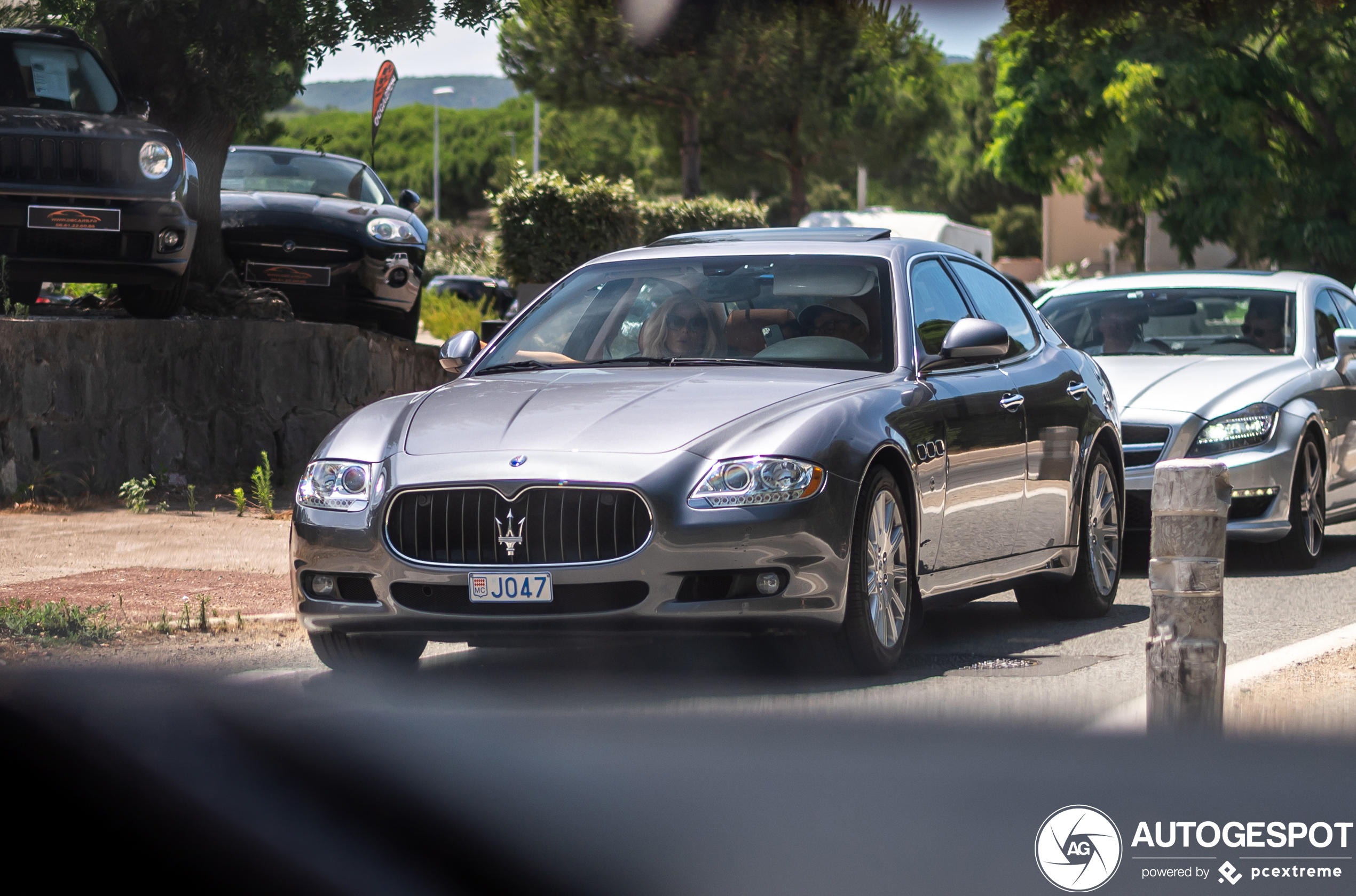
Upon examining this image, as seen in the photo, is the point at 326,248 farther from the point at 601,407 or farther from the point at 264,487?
the point at 601,407

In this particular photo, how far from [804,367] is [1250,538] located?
3.87 meters

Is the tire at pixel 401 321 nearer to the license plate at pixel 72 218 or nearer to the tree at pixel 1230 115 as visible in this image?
the license plate at pixel 72 218

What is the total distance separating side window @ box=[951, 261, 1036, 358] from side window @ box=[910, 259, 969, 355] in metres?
0.18

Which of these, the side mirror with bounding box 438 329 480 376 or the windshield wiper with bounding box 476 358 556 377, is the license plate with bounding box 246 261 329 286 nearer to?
the side mirror with bounding box 438 329 480 376

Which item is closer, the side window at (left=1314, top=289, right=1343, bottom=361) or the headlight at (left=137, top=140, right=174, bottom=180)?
the side window at (left=1314, top=289, right=1343, bottom=361)

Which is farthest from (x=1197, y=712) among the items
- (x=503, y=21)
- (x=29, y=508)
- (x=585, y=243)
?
(x=585, y=243)

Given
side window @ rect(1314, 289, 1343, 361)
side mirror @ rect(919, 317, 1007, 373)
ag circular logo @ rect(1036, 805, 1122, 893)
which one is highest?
side mirror @ rect(919, 317, 1007, 373)

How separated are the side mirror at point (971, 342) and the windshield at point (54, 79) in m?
7.55

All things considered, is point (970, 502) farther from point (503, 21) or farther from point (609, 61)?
point (609, 61)

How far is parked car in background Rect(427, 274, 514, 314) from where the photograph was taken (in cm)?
3512

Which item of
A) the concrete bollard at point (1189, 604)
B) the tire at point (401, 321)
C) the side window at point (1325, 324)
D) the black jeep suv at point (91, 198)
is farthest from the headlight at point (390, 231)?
the concrete bollard at point (1189, 604)

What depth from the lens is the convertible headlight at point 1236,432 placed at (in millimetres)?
9875

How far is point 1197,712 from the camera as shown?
16.4 feet

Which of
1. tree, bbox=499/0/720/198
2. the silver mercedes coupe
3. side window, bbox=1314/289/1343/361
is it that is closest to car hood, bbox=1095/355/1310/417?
side window, bbox=1314/289/1343/361
